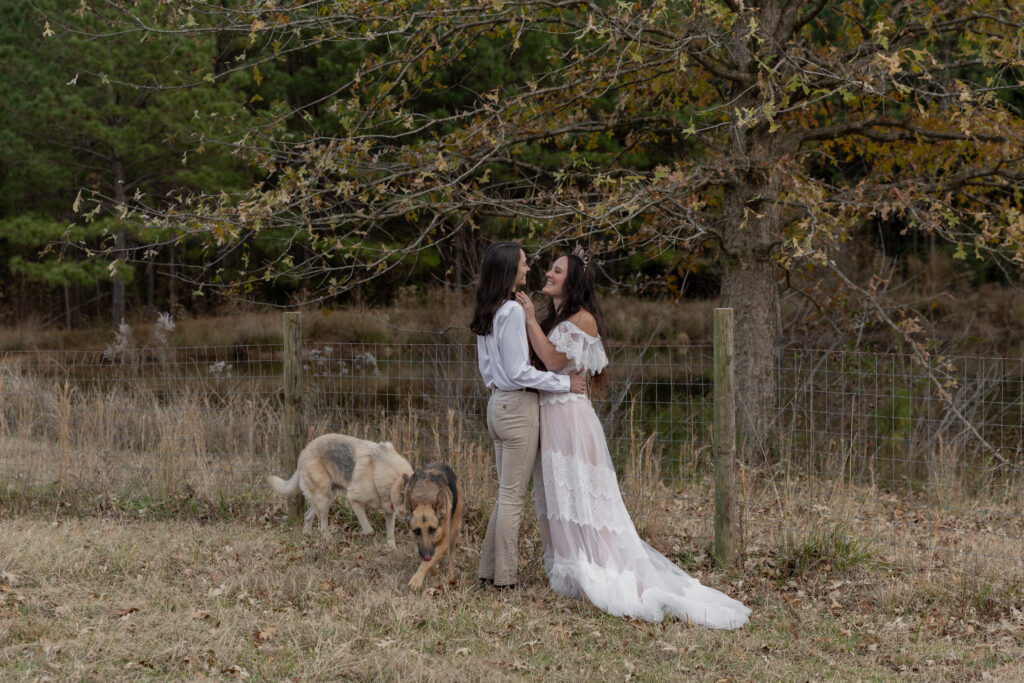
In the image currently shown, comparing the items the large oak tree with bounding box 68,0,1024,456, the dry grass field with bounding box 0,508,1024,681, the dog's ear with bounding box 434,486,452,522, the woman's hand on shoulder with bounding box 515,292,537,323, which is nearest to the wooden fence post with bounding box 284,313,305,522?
the large oak tree with bounding box 68,0,1024,456

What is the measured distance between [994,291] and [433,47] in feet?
60.3

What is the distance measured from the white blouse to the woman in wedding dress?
4.5 inches

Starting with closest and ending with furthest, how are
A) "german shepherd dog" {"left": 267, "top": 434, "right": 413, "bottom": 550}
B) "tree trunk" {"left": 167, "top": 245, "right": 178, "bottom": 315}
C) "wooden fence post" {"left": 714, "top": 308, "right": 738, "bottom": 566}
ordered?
1. "wooden fence post" {"left": 714, "top": 308, "right": 738, "bottom": 566}
2. "german shepherd dog" {"left": 267, "top": 434, "right": 413, "bottom": 550}
3. "tree trunk" {"left": 167, "top": 245, "right": 178, "bottom": 315}

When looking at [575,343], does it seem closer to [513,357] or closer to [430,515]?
[513,357]

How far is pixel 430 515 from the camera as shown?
5461 mm

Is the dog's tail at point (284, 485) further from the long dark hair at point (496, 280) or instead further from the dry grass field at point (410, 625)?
the long dark hair at point (496, 280)

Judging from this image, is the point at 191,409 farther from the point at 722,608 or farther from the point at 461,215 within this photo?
the point at 722,608

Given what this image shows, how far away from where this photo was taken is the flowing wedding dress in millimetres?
5371

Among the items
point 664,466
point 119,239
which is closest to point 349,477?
point 664,466

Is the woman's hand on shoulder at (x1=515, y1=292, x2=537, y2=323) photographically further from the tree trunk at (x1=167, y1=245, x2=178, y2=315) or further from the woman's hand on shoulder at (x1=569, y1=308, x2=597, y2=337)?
the tree trunk at (x1=167, y1=245, x2=178, y2=315)

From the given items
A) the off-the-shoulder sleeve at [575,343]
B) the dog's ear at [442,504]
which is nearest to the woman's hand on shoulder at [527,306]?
the off-the-shoulder sleeve at [575,343]

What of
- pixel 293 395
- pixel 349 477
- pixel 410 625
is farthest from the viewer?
pixel 293 395

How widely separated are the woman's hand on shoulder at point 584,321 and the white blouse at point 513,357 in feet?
1.02

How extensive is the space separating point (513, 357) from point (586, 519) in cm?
108
